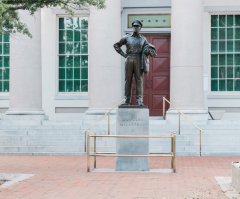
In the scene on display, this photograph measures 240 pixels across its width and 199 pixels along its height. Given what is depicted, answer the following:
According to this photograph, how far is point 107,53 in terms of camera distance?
1645cm

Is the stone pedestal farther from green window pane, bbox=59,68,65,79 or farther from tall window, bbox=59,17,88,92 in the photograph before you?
green window pane, bbox=59,68,65,79

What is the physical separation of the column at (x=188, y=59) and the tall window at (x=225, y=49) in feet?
10.9

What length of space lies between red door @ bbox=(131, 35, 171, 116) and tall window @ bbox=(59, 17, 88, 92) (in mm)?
2610

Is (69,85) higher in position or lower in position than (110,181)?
higher

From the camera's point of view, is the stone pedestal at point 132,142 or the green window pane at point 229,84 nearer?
the stone pedestal at point 132,142

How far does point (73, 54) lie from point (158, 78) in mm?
3826

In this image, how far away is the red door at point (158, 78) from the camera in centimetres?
1933

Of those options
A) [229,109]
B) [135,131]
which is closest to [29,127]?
[135,131]

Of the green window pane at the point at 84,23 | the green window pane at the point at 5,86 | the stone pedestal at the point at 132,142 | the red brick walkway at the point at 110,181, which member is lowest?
the red brick walkway at the point at 110,181

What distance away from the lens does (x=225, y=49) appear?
19312 millimetres

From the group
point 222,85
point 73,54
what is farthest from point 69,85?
point 222,85

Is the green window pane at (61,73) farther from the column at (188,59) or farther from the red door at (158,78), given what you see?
the column at (188,59)

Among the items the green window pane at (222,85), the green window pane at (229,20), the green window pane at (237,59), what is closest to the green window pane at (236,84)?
the green window pane at (222,85)

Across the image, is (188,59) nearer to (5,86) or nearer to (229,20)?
(229,20)
